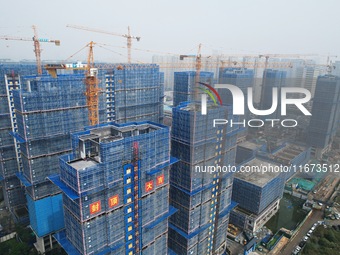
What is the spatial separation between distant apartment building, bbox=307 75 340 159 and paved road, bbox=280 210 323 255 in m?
25.2

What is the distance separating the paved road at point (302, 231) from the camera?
116ft

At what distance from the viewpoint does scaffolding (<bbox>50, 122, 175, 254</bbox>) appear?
17.9 meters

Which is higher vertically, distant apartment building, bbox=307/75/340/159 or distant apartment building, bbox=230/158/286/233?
distant apartment building, bbox=307/75/340/159

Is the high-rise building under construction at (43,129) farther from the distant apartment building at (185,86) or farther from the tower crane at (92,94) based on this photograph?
the distant apartment building at (185,86)

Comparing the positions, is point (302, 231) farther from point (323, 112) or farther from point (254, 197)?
point (323, 112)

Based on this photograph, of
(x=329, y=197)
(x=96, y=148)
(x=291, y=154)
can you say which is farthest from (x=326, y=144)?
(x=96, y=148)

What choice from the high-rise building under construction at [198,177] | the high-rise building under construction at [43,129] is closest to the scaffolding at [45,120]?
the high-rise building under construction at [43,129]

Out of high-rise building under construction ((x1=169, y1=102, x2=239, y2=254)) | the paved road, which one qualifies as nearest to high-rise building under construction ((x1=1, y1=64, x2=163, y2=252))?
high-rise building under construction ((x1=169, y1=102, x2=239, y2=254))

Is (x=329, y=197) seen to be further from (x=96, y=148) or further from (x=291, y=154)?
(x=96, y=148)

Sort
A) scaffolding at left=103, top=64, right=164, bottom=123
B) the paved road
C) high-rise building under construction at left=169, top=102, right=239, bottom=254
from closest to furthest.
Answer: high-rise building under construction at left=169, top=102, right=239, bottom=254 < the paved road < scaffolding at left=103, top=64, right=164, bottom=123

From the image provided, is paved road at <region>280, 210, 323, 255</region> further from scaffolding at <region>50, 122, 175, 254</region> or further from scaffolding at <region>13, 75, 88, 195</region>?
scaffolding at <region>13, 75, 88, 195</region>

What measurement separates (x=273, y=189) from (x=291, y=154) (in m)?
18.2

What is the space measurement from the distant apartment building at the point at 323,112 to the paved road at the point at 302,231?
25.2 metres

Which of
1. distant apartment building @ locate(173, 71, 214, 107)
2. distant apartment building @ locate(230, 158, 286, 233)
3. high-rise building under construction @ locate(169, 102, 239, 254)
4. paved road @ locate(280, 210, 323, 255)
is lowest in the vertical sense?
paved road @ locate(280, 210, 323, 255)
